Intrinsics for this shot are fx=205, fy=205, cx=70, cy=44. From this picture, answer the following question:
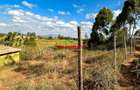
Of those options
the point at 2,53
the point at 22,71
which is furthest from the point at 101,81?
the point at 2,53

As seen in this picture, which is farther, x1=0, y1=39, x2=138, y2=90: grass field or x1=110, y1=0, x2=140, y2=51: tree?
x1=110, y1=0, x2=140, y2=51: tree

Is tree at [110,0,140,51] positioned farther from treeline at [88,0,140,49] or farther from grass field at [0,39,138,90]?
grass field at [0,39,138,90]

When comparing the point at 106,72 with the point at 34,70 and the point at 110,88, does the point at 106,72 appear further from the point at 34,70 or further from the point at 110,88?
the point at 34,70

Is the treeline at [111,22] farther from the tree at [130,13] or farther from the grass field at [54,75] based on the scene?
the grass field at [54,75]

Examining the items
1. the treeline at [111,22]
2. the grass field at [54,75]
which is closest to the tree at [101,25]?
the treeline at [111,22]

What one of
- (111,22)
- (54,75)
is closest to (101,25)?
(111,22)

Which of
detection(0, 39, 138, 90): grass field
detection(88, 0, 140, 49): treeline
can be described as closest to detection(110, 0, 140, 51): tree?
detection(88, 0, 140, 49): treeline

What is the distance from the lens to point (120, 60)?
14.1 metres

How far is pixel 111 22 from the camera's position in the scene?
28719 millimetres

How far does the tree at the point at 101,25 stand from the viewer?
28641mm

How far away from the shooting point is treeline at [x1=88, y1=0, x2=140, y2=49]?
22797 mm

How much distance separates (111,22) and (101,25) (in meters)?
1.47

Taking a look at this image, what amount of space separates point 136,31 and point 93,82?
15.0m

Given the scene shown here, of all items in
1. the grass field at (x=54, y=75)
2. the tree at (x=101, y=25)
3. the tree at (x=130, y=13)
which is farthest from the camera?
the tree at (x=101, y=25)
